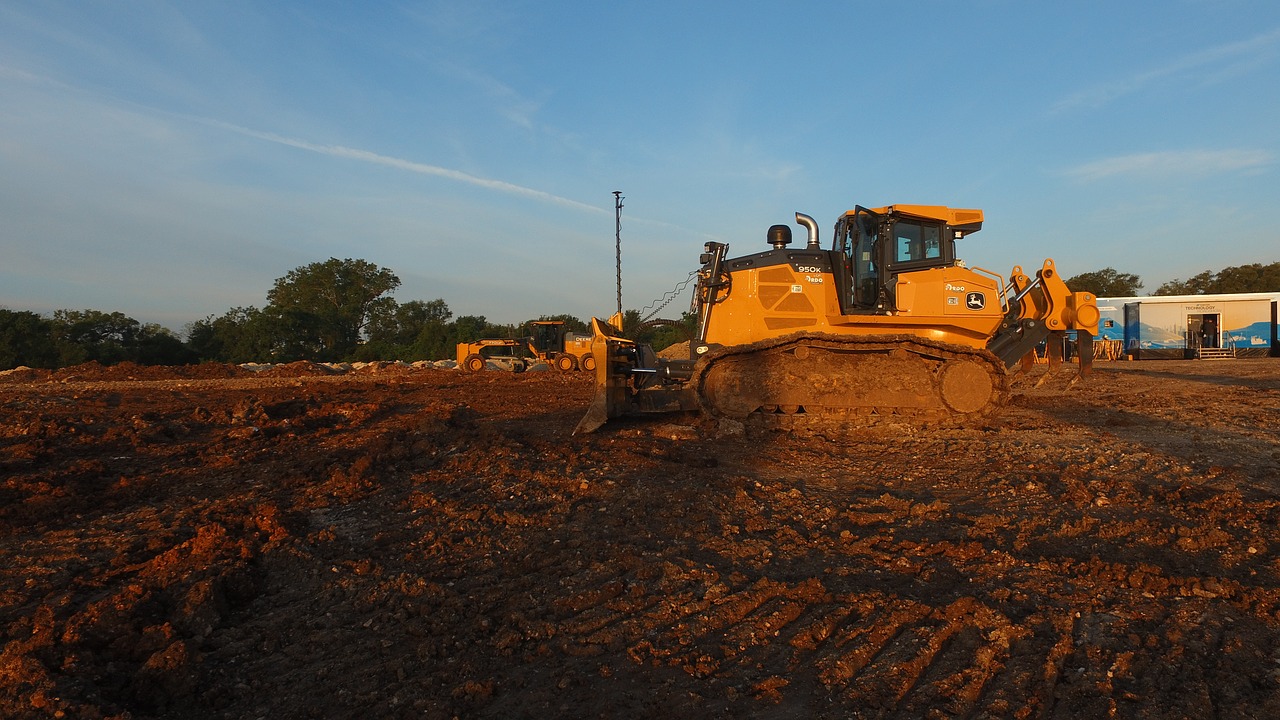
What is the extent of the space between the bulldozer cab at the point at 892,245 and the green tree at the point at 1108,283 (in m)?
56.0

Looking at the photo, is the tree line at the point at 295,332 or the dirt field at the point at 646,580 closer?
the dirt field at the point at 646,580

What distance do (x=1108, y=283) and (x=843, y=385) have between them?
2486 inches

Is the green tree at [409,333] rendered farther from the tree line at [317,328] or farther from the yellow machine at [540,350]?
the yellow machine at [540,350]

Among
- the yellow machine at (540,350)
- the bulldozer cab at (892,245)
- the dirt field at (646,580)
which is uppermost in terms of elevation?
the bulldozer cab at (892,245)

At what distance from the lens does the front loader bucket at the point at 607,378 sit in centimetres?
955

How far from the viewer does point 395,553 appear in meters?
4.71

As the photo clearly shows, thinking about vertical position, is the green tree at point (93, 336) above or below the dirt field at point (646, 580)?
above

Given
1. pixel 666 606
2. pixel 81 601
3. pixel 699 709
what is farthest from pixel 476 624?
pixel 81 601

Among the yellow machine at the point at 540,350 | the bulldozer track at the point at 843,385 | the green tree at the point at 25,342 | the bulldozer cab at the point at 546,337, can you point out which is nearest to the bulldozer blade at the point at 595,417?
the bulldozer track at the point at 843,385

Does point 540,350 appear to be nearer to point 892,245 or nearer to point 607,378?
point 607,378

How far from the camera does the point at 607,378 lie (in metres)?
9.76

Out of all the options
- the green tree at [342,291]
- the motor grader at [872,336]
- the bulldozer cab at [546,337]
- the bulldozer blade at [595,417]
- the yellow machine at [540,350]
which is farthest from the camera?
the green tree at [342,291]

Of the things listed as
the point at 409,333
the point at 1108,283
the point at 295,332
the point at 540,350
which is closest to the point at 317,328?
the point at 295,332

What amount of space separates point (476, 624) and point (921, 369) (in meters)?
8.03
